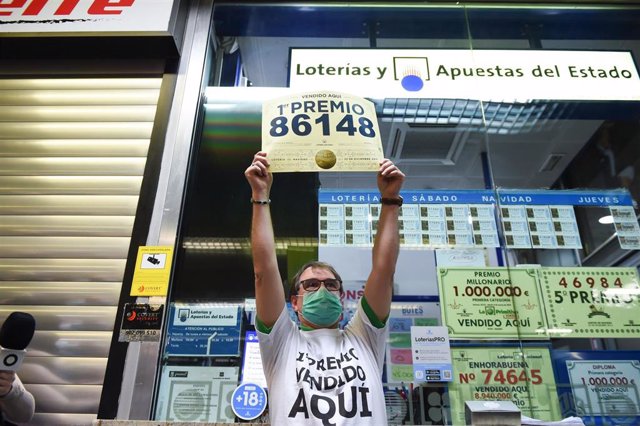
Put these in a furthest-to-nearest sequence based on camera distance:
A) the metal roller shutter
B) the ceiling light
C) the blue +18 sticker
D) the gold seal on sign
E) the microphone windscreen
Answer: the ceiling light → the metal roller shutter → the blue +18 sticker → the gold seal on sign → the microphone windscreen

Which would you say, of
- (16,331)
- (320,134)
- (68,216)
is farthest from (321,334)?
(68,216)

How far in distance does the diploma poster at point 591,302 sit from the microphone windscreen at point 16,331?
2.69 m

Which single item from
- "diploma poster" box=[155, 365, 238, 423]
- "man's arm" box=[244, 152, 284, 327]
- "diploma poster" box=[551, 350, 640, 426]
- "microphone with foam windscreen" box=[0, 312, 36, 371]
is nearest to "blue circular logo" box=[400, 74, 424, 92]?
"man's arm" box=[244, 152, 284, 327]

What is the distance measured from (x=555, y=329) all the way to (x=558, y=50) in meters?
2.20

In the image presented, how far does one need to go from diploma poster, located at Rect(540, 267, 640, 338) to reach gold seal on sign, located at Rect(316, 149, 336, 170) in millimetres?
1661

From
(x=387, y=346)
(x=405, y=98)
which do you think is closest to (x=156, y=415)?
(x=387, y=346)

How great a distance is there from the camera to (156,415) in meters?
2.44

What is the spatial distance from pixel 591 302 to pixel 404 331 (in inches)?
46.0

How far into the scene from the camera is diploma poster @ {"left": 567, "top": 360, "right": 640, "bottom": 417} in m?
2.54

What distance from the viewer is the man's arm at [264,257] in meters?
1.90

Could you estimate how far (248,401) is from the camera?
8.16 feet

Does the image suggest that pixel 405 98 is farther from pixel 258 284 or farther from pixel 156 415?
pixel 156 415

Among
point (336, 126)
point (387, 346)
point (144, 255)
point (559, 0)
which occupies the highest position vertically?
point (559, 0)

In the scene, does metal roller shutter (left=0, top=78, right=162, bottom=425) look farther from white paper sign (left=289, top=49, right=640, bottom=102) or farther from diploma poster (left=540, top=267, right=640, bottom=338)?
diploma poster (left=540, top=267, right=640, bottom=338)
